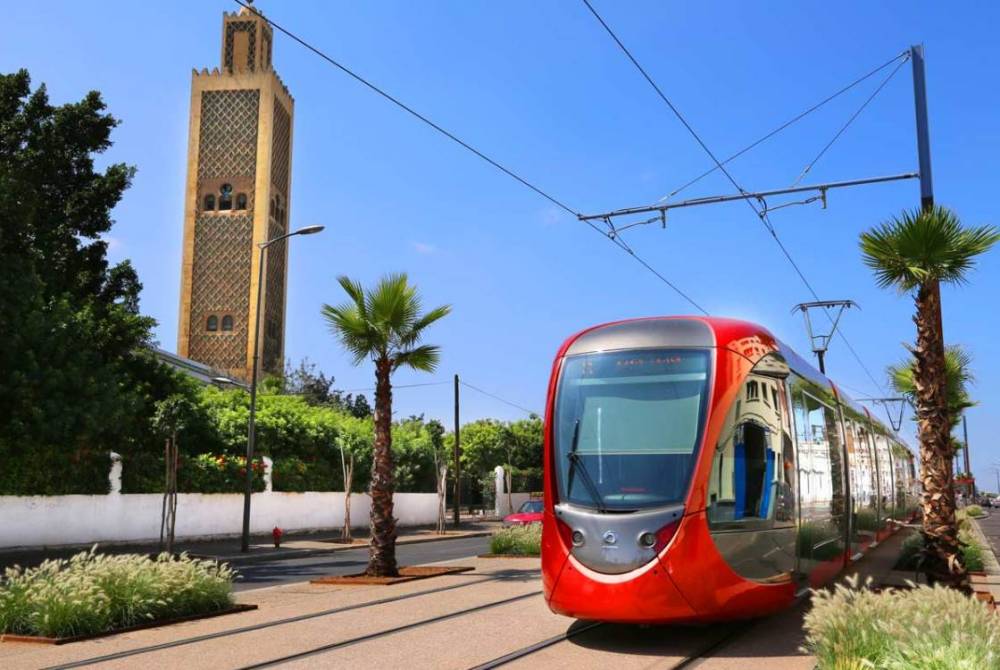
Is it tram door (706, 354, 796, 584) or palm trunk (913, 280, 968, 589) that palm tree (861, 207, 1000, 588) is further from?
tram door (706, 354, 796, 584)

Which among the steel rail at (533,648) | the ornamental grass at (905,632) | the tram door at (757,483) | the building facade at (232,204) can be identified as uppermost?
the building facade at (232,204)

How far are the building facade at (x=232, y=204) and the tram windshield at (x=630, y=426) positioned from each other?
7637 cm

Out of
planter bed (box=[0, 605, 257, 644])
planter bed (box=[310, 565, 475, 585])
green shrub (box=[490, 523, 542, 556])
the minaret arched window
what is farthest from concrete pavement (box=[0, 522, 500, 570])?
the minaret arched window

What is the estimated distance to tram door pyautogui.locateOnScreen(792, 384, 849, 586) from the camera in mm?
10703

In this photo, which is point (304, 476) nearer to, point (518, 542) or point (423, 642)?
point (518, 542)

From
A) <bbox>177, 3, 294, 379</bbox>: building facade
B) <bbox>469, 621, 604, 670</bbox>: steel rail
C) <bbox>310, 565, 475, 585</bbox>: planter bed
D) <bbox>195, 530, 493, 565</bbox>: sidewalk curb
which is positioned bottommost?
<bbox>195, 530, 493, 565</bbox>: sidewalk curb

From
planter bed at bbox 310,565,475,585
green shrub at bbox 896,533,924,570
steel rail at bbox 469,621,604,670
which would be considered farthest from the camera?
green shrub at bbox 896,533,924,570

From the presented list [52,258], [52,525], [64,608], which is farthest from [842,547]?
[52,258]

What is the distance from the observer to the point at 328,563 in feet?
78.2

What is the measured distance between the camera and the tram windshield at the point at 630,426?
8.93 meters

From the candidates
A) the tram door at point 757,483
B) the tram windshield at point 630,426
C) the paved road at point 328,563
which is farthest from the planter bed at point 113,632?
the tram door at point 757,483

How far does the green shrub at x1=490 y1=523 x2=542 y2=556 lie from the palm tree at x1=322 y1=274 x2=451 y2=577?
468 centimetres

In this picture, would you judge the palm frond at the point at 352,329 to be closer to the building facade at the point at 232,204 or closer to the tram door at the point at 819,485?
the tram door at the point at 819,485

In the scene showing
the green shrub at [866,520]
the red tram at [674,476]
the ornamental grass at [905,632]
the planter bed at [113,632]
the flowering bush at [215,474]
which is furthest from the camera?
the flowering bush at [215,474]
